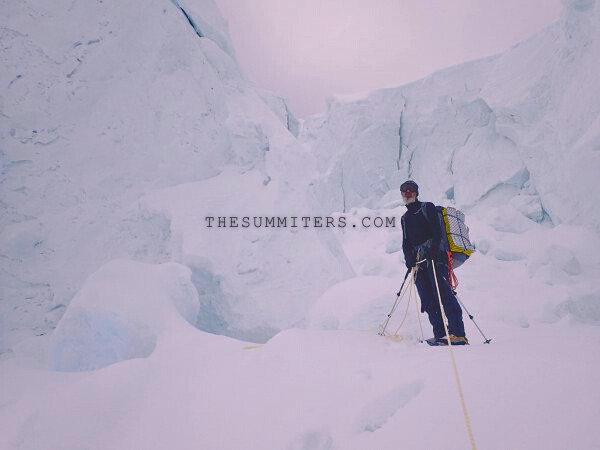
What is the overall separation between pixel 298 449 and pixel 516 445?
1.01 metres

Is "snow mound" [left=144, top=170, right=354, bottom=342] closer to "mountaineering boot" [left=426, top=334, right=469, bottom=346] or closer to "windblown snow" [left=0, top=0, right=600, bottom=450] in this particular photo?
"windblown snow" [left=0, top=0, right=600, bottom=450]

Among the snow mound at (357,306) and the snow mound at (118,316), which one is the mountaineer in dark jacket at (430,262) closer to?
the snow mound at (357,306)

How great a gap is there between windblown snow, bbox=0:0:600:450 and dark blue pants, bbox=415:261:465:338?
1.00ft

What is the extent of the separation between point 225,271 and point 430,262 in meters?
4.21

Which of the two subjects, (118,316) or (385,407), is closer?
(385,407)

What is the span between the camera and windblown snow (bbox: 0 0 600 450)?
5.93 ft

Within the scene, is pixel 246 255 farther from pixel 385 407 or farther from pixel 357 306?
pixel 385 407

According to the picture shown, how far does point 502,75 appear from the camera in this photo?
15.0 metres

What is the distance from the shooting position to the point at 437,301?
2.93m

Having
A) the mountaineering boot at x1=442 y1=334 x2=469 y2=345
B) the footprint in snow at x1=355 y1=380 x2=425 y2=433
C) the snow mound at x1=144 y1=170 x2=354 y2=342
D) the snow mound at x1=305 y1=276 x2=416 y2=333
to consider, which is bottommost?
the footprint in snow at x1=355 y1=380 x2=425 y2=433

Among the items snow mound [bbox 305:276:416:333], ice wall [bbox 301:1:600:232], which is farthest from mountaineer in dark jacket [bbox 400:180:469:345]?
ice wall [bbox 301:1:600:232]

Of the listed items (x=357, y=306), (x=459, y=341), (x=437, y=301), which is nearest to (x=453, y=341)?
(x=459, y=341)

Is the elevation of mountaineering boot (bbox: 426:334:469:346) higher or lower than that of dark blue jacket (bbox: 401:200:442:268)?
lower

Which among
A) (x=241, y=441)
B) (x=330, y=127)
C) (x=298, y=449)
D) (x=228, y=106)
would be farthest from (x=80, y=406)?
(x=330, y=127)
